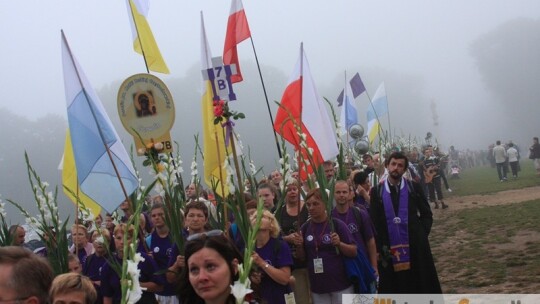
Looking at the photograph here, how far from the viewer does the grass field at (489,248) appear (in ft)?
23.9

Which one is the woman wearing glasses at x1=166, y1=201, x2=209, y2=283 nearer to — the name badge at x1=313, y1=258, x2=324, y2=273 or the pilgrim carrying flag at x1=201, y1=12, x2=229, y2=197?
the name badge at x1=313, y1=258, x2=324, y2=273

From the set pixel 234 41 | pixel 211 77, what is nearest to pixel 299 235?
pixel 211 77

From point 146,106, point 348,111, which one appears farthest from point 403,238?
point 348,111

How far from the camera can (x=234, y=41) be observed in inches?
301

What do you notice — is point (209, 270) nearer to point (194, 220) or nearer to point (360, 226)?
point (194, 220)

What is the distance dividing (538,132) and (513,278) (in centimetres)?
6442

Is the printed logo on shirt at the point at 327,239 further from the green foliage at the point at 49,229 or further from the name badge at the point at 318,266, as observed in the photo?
the green foliage at the point at 49,229

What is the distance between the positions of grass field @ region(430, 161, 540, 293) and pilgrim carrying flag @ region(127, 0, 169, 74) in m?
4.59

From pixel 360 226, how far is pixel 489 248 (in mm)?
4978

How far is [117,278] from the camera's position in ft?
16.2

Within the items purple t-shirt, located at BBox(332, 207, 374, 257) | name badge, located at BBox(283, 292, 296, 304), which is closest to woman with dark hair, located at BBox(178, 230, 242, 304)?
name badge, located at BBox(283, 292, 296, 304)

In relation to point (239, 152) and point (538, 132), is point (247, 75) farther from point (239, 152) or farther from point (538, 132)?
point (239, 152)

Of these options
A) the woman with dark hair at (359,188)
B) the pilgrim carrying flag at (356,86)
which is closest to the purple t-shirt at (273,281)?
the woman with dark hair at (359,188)

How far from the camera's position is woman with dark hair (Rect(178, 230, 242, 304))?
8.66 feet
